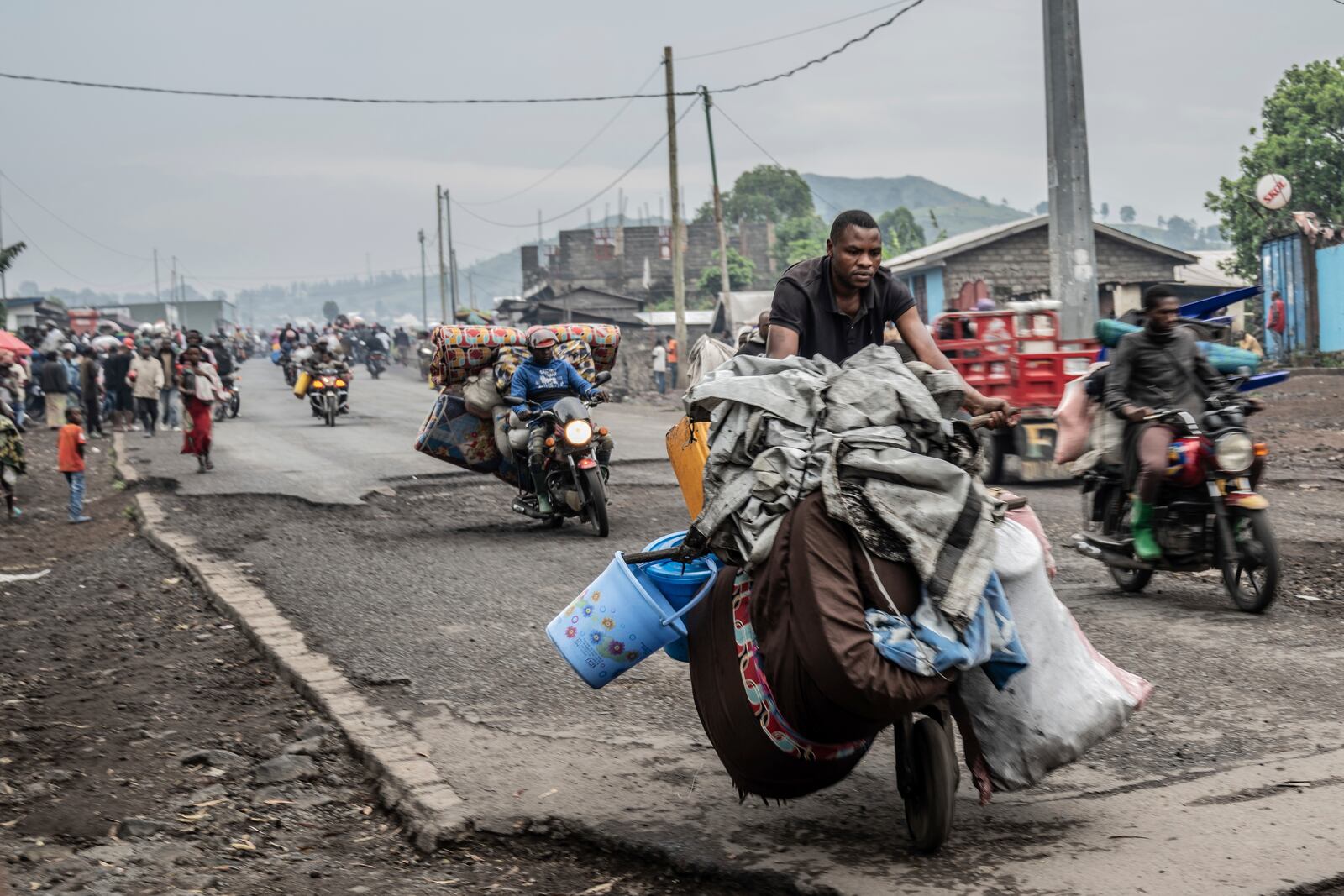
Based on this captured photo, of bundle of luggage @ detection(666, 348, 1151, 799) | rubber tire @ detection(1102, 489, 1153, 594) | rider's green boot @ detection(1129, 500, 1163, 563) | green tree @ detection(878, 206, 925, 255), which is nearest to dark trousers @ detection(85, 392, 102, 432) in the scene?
rubber tire @ detection(1102, 489, 1153, 594)

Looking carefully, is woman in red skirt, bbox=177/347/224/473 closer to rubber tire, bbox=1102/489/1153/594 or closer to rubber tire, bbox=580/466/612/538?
rubber tire, bbox=580/466/612/538

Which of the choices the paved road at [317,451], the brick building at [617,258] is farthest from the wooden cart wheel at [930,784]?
the brick building at [617,258]

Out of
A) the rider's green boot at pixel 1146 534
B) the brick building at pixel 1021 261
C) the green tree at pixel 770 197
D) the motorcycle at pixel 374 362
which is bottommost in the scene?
the rider's green boot at pixel 1146 534

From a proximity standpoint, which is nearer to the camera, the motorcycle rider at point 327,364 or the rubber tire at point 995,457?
the rubber tire at point 995,457

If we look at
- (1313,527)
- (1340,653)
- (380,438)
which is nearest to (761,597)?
(1340,653)

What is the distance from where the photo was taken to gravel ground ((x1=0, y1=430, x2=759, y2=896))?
417 centimetres

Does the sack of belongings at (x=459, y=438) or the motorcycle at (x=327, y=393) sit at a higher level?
the motorcycle at (x=327, y=393)

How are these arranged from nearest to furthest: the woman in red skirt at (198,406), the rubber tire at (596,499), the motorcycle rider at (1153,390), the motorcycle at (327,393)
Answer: the motorcycle rider at (1153,390)
the rubber tire at (596,499)
the woman in red skirt at (198,406)
the motorcycle at (327,393)

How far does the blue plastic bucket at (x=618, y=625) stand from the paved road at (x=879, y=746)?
0.54 m

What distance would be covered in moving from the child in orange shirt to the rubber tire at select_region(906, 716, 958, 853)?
11.5m

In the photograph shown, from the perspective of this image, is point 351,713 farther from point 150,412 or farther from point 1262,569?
point 150,412

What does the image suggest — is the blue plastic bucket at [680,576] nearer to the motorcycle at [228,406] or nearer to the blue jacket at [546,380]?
the blue jacket at [546,380]

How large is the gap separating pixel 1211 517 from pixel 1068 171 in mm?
8615

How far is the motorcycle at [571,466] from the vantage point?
1048cm
